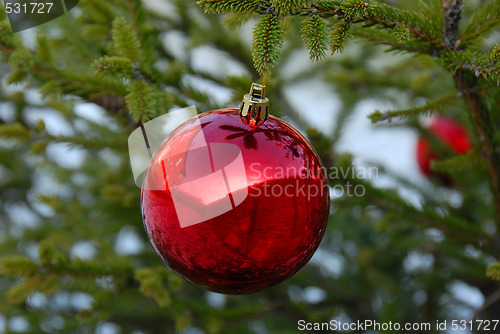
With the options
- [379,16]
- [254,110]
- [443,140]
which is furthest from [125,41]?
[443,140]

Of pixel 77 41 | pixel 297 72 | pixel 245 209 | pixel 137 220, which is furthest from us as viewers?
pixel 297 72

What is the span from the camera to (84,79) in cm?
87

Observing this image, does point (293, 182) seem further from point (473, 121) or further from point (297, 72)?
point (297, 72)

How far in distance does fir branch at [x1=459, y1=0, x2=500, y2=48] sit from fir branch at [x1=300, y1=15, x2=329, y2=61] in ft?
0.92

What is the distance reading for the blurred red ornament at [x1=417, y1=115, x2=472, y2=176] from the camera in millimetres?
1439

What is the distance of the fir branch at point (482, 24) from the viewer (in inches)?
28.5

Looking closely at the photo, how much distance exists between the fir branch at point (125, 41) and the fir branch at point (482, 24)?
538mm

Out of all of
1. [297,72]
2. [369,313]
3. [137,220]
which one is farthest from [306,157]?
[297,72]

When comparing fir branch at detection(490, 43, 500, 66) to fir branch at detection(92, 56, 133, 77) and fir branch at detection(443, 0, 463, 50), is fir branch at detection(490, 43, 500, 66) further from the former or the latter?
fir branch at detection(92, 56, 133, 77)

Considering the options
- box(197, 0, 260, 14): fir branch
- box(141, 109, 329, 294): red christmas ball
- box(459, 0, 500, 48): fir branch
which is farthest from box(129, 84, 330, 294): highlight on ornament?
box(459, 0, 500, 48): fir branch

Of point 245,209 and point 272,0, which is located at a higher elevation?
point 272,0

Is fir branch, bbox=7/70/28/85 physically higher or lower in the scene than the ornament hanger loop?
lower

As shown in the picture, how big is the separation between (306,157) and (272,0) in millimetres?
210

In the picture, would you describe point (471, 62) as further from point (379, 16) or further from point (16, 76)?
point (16, 76)
